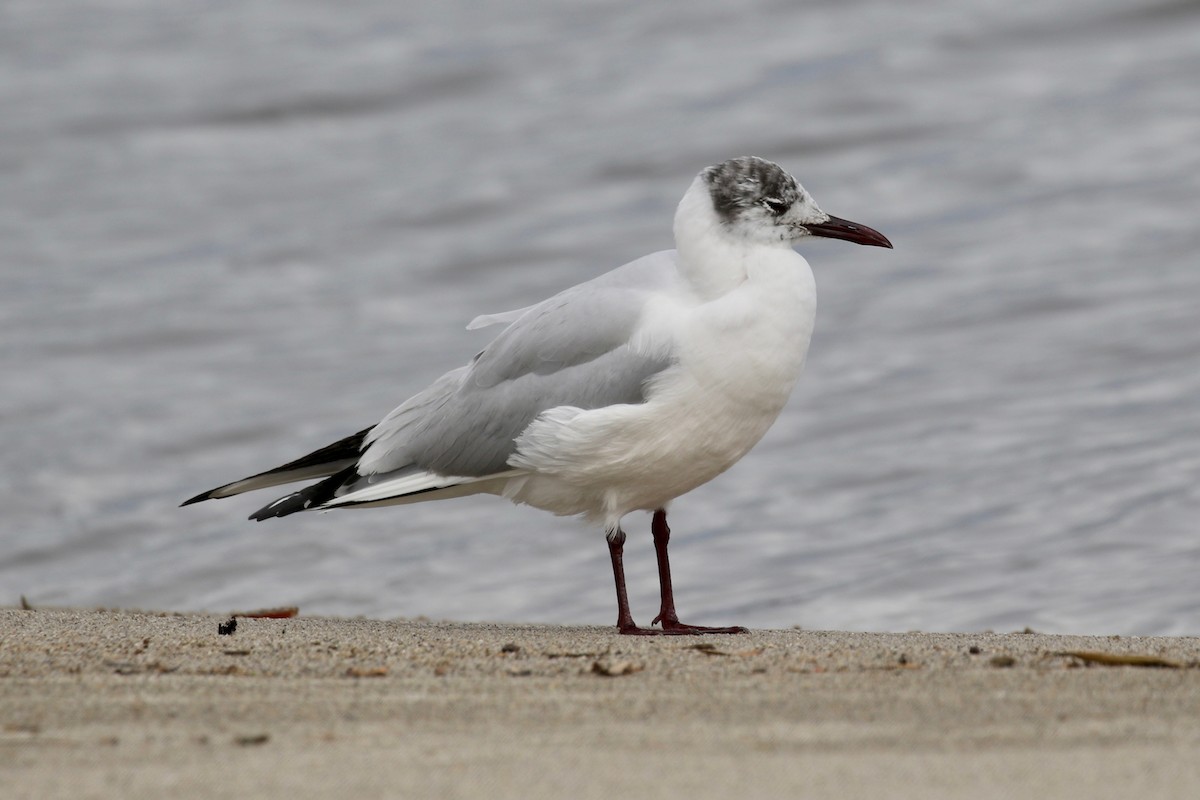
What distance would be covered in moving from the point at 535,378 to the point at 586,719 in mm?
2230

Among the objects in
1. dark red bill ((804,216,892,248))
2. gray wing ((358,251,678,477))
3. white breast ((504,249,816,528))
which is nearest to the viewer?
white breast ((504,249,816,528))

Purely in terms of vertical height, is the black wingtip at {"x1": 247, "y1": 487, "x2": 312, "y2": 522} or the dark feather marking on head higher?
the dark feather marking on head

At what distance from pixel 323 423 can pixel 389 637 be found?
519 cm

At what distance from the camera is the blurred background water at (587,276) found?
7844 millimetres

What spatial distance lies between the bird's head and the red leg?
1028 mm

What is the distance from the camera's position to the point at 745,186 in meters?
5.46

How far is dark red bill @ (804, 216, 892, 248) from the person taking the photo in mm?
5566

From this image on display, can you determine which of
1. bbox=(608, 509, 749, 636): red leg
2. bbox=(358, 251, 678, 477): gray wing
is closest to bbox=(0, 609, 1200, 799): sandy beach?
bbox=(608, 509, 749, 636): red leg

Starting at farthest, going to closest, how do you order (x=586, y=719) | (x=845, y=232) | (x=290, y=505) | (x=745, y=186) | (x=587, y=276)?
(x=587, y=276), (x=290, y=505), (x=845, y=232), (x=745, y=186), (x=586, y=719)

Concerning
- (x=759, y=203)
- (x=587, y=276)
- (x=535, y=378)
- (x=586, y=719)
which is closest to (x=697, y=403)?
(x=535, y=378)

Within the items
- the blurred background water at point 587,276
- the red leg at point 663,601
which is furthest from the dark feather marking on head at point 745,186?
the blurred background water at point 587,276

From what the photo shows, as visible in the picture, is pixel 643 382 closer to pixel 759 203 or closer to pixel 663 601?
pixel 759 203

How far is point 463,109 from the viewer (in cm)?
1658

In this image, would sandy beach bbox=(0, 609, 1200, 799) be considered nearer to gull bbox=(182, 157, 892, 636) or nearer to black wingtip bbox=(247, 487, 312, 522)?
gull bbox=(182, 157, 892, 636)
